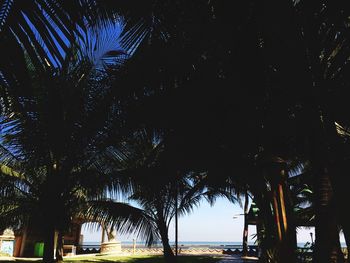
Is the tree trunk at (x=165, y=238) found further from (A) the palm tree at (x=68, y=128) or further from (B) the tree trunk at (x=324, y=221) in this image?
(B) the tree trunk at (x=324, y=221)

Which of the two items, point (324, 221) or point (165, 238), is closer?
point (324, 221)

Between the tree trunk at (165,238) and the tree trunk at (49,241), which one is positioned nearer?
the tree trunk at (49,241)

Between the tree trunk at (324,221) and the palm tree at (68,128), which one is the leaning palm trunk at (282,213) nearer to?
the tree trunk at (324,221)

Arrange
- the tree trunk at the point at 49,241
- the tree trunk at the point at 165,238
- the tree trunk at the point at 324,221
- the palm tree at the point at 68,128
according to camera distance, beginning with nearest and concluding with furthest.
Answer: the tree trunk at the point at 324,221 → the palm tree at the point at 68,128 → the tree trunk at the point at 49,241 → the tree trunk at the point at 165,238

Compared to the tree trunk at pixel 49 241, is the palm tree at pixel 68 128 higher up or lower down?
higher up

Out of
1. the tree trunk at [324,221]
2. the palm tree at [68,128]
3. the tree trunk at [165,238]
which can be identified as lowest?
the tree trunk at [165,238]

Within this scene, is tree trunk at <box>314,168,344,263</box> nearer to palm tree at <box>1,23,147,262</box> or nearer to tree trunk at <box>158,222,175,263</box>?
palm tree at <box>1,23,147,262</box>

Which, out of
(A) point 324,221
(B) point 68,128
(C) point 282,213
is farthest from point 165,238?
(A) point 324,221

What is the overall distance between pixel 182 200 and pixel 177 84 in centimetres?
628

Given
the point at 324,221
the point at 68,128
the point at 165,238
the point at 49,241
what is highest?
the point at 68,128

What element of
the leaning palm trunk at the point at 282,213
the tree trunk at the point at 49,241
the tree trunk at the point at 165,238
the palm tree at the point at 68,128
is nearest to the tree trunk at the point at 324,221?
the leaning palm trunk at the point at 282,213

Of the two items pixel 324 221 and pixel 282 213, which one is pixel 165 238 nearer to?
pixel 282 213

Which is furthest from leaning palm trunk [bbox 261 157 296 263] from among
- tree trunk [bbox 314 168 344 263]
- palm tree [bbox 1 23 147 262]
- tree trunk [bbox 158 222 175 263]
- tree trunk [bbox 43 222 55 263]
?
tree trunk [bbox 158 222 175 263]

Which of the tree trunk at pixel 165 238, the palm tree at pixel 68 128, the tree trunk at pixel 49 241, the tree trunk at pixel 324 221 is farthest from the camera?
the tree trunk at pixel 165 238
